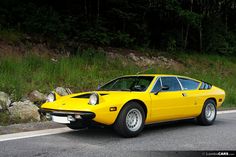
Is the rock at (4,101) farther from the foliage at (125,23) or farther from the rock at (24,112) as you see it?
the foliage at (125,23)

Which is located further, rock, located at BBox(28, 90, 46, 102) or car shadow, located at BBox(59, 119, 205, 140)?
rock, located at BBox(28, 90, 46, 102)

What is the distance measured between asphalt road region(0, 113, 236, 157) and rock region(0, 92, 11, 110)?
2662 mm

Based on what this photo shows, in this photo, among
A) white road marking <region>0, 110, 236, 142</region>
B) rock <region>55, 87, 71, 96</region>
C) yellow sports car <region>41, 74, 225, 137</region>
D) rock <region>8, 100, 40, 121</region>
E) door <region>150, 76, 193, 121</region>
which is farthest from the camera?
rock <region>55, 87, 71, 96</region>

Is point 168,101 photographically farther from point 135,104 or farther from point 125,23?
point 125,23

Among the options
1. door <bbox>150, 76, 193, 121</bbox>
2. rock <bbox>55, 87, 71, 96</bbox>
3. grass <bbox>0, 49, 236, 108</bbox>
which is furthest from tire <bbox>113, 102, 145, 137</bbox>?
rock <bbox>55, 87, 71, 96</bbox>

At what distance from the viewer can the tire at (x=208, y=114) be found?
9.38 metres

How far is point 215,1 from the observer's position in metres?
27.0

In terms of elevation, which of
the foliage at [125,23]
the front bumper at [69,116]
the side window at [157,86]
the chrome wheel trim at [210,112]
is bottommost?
the chrome wheel trim at [210,112]

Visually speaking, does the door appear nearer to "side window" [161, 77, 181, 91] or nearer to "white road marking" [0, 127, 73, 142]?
"side window" [161, 77, 181, 91]

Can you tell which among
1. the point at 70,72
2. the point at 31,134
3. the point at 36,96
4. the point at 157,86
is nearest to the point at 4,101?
the point at 36,96

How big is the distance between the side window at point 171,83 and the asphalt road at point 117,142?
38.1 inches

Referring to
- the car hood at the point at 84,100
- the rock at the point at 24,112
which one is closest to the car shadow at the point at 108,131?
the car hood at the point at 84,100

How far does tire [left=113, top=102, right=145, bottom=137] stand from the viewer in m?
7.34

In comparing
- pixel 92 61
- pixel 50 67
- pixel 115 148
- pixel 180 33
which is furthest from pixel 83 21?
pixel 115 148
